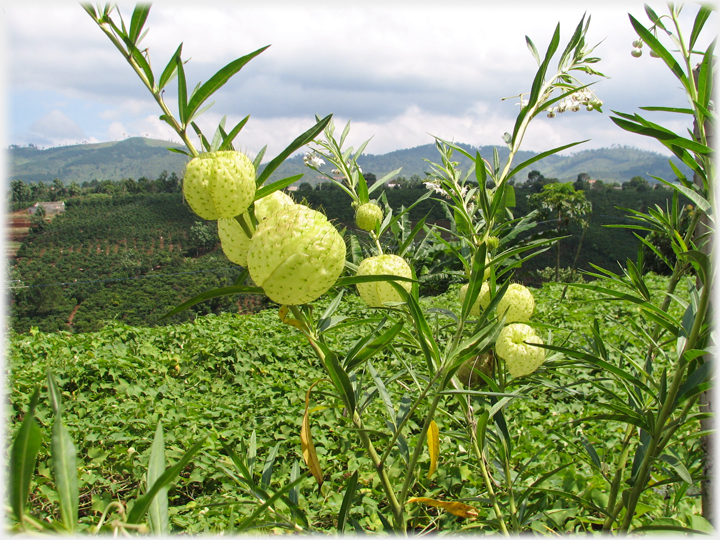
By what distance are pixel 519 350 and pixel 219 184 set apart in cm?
53

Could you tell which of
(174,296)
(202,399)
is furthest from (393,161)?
(202,399)

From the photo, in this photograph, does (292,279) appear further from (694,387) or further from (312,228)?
(694,387)

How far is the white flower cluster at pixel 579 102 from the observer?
882 millimetres

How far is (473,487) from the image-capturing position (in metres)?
1.68

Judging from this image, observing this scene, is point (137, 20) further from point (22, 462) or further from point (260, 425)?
point (260, 425)

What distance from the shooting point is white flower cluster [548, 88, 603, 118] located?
882 millimetres

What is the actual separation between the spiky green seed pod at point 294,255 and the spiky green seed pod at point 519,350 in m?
0.39

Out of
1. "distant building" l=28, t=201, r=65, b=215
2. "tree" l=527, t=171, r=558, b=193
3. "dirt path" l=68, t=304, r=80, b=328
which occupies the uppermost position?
"tree" l=527, t=171, r=558, b=193

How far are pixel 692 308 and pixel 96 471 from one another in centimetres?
227

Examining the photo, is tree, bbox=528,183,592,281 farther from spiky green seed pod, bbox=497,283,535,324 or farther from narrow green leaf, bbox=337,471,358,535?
narrow green leaf, bbox=337,471,358,535

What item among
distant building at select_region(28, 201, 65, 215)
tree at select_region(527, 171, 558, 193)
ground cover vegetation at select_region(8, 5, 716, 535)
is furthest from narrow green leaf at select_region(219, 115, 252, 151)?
distant building at select_region(28, 201, 65, 215)

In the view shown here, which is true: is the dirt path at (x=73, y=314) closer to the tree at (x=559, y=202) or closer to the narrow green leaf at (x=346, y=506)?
the tree at (x=559, y=202)

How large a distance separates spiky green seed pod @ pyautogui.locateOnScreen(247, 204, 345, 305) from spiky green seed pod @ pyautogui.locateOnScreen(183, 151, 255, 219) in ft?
0.13

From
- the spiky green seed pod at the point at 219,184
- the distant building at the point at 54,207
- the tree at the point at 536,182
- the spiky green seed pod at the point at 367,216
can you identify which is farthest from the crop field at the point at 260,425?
the distant building at the point at 54,207
